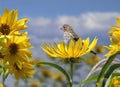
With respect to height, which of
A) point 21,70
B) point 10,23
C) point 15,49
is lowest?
point 21,70

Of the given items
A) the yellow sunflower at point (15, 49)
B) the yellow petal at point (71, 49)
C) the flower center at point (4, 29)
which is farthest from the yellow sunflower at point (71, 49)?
the flower center at point (4, 29)

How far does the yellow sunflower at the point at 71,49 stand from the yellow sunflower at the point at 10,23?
0.74 ft

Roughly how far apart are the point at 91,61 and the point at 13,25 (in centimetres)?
458

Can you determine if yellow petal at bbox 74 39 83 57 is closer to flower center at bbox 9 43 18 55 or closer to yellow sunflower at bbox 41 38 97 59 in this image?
yellow sunflower at bbox 41 38 97 59

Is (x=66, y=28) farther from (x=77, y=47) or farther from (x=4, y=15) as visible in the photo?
(x=4, y=15)

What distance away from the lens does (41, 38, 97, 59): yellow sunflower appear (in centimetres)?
138

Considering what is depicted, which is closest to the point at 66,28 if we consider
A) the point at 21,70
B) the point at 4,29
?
the point at 4,29

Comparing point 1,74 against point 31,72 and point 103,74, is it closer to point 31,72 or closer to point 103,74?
point 31,72

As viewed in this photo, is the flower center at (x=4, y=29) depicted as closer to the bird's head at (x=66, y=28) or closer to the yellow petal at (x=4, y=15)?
the yellow petal at (x=4, y=15)

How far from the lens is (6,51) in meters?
1.63

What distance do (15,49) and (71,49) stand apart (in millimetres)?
375

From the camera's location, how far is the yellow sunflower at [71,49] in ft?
4.54

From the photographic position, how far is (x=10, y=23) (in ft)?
5.62

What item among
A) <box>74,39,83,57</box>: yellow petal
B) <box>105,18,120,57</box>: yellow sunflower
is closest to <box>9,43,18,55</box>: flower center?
<box>74,39,83,57</box>: yellow petal
